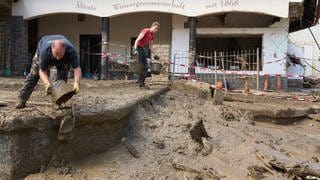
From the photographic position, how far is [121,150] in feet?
23.4

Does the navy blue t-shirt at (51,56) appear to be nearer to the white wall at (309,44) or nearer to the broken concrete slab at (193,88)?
the broken concrete slab at (193,88)

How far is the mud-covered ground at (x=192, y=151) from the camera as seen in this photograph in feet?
21.7

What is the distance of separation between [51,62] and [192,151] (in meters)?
2.49

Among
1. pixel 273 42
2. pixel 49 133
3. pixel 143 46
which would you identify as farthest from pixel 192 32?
pixel 49 133

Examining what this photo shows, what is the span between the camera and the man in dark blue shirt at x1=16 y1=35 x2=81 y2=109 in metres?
6.19

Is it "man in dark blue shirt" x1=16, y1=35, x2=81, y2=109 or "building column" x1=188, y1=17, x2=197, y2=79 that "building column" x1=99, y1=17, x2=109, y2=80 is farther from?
"man in dark blue shirt" x1=16, y1=35, x2=81, y2=109

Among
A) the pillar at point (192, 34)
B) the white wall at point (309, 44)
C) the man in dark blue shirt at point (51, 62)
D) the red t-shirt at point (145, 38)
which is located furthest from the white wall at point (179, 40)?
the man in dark blue shirt at point (51, 62)

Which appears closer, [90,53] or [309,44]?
[90,53]

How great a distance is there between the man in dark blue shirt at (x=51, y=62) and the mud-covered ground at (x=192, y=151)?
3.64 feet

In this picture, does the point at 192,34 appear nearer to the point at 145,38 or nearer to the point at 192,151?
the point at 145,38

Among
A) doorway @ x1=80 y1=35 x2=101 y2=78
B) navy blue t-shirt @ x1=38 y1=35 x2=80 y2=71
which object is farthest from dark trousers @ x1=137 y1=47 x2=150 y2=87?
doorway @ x1=80 y1=35 x2=101 y2=78

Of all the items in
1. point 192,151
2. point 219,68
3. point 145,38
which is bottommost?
point 192,151

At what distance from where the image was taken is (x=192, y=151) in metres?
7.39

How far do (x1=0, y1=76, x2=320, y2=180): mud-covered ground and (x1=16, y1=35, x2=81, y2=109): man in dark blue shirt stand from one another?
111 cm
